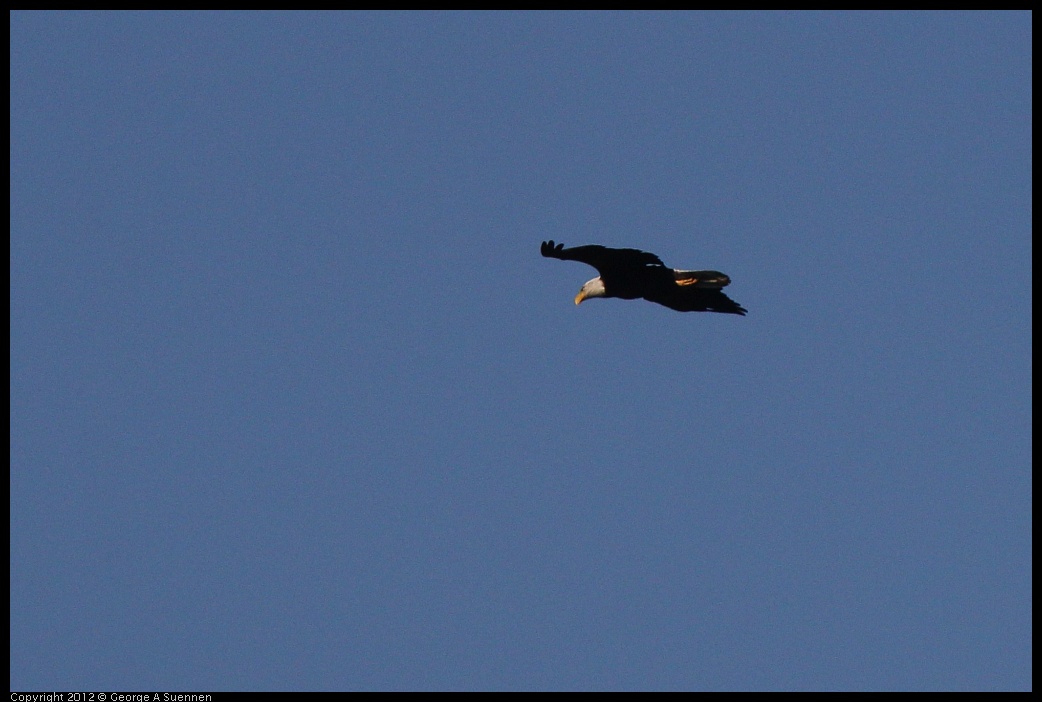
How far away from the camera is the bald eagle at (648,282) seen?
21453 mm

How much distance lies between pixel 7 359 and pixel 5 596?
3.22m

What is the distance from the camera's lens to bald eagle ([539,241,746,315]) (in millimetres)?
21453

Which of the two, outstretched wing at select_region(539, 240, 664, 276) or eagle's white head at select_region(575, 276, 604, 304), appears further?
eagle's white head at select_region(575, 276, 604, 304)

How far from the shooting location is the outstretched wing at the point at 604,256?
21.1 meters

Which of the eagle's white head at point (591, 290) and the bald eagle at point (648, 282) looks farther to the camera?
the eagle's white head at point (591, 290)

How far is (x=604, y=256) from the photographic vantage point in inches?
847

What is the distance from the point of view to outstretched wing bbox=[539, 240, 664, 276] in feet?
69.3

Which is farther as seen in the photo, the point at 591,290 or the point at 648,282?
the point at 591,290

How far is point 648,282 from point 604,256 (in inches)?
37.1

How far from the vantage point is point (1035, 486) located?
22.3 m

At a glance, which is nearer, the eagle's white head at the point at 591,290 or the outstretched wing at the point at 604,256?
the outstretched wing at the point at 604,256

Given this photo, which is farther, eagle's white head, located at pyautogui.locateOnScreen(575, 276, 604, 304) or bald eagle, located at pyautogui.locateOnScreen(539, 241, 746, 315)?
eagle's white head, located at pyautogui.locateOnScreen(575, 276, 604, 304)
